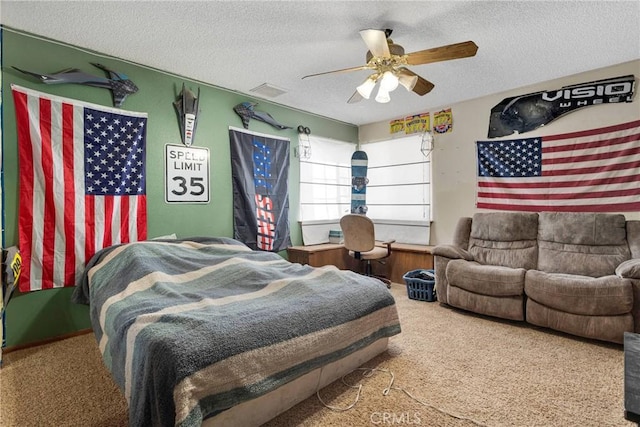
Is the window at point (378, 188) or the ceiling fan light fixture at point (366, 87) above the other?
the ceiling fan light fixture at point (366, 87)

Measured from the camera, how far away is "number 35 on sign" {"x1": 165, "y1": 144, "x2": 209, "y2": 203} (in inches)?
135

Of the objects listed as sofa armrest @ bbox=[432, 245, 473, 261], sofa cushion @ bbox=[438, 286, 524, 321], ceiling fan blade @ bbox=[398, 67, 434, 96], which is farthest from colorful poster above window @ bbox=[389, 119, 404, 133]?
sofa cushion @ bbox=[438, 286, 524, 321]

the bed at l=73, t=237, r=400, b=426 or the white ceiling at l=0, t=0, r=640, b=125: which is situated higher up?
the white ceiling at l=0, t=0, r=640, b=125

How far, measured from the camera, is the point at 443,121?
15.1 feet

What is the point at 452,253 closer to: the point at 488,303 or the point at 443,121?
the point at 488,303

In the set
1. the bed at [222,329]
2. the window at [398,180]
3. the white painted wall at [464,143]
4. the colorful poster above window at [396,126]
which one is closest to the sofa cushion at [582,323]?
the bed at [222,329]

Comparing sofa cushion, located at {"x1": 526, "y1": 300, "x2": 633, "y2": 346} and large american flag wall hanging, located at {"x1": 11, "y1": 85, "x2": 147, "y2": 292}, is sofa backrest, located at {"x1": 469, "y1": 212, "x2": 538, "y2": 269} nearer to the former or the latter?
sofa cushion, located at {"x1": 526, "y1": 300, "x2": 633, "y2": 346}

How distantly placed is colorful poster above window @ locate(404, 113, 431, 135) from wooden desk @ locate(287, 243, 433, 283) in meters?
1.74

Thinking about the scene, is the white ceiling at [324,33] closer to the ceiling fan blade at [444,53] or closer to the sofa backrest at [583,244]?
the ceiling fan blade at [444,53]

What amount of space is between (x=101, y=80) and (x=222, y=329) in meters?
2.70

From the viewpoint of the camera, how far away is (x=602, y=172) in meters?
3.40

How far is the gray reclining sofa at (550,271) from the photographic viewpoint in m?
2.51

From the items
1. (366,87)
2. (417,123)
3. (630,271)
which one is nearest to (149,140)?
(366,87)

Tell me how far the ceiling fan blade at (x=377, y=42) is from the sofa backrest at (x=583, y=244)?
8.15 feet
